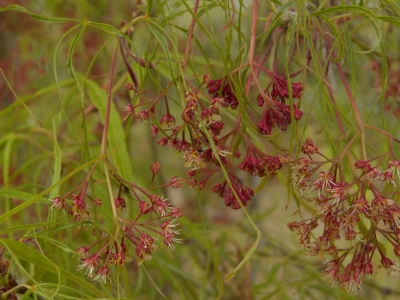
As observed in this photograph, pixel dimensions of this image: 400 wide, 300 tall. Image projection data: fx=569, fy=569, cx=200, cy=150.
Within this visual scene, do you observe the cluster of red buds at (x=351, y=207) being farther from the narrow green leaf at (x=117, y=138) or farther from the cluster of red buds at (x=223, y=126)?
the narrow green leaf at (x=117, y=138)

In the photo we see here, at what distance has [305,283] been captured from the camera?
4.92ft

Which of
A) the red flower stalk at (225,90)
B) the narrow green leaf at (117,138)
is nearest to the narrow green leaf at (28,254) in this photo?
the narrow green leaf at (117,138)

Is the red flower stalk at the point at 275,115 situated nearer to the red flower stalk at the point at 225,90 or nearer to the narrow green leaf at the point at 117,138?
the red flower stalk at the point at 225,90

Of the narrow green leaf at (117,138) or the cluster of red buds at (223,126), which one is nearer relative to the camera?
the cluster of red buds at (223,126)

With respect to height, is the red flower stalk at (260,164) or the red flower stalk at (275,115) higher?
the red flower stalk at (275,115)

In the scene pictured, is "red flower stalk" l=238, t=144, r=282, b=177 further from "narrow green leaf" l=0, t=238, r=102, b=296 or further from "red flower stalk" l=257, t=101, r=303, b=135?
"narrow green leaf" l=0, t=238, r=102, b=296

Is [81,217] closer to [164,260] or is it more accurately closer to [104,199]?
[104,199]

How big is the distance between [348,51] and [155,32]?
32 centimetres

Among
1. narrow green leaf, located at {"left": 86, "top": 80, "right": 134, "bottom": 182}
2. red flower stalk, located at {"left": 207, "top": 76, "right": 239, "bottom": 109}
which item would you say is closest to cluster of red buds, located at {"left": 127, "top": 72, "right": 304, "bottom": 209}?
red flower stalk, located at {"left": 207, "top": 76, "right": 239, "bottom": 109}

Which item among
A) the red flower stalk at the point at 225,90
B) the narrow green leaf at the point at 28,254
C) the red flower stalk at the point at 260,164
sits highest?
the red flower stalk at the point at 225,90

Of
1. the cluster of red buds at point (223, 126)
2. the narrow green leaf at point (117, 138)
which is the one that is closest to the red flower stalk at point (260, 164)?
the cluster of red buds at point (223, 126)

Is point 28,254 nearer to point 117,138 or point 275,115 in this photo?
point 117,138

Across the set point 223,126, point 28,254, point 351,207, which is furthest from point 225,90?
point 28,254

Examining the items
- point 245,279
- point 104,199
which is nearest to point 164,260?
point 245,279
